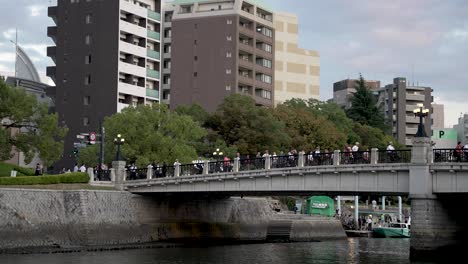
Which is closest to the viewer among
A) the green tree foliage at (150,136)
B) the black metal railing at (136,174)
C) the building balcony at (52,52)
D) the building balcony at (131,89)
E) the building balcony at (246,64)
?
the black metal railing at (136,174)

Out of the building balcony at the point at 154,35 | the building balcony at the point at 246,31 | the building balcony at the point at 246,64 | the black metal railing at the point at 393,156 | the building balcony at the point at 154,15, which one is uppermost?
the building balcony at the point at 154,15

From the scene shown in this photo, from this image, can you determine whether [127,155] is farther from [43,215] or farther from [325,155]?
[325,155]

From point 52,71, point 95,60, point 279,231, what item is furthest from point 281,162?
point 52,71

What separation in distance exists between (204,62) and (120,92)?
17.6 meters

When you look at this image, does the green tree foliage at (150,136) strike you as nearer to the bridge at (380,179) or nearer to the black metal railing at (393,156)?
the bridge at (380,179)

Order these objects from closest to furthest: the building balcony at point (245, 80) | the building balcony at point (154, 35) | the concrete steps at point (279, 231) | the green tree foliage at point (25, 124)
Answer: the green tree foliage at point (25, 124)
the concrete steps at point (279, 231)
the building balcony at point (154, 35)
the building balcony at point (245, 80)

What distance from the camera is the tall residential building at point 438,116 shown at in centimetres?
18900

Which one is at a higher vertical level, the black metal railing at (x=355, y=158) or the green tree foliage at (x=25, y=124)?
the green tree foliage at (x=25, y=124)

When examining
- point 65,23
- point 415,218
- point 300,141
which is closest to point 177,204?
point 415,218

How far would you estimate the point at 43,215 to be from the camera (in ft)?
180

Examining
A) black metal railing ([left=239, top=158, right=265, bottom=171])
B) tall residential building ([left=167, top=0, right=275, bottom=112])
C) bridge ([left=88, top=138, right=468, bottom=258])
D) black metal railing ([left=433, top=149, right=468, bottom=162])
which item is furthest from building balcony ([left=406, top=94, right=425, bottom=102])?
black metal railing ([left=433, top=149, right=468, bottom=162])

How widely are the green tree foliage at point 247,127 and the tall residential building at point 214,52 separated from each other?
22589mm

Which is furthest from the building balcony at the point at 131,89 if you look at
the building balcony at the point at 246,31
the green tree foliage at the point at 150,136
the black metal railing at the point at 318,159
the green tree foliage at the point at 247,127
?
the black metal railing at the point at 318,159

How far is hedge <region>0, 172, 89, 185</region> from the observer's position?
189 feet
